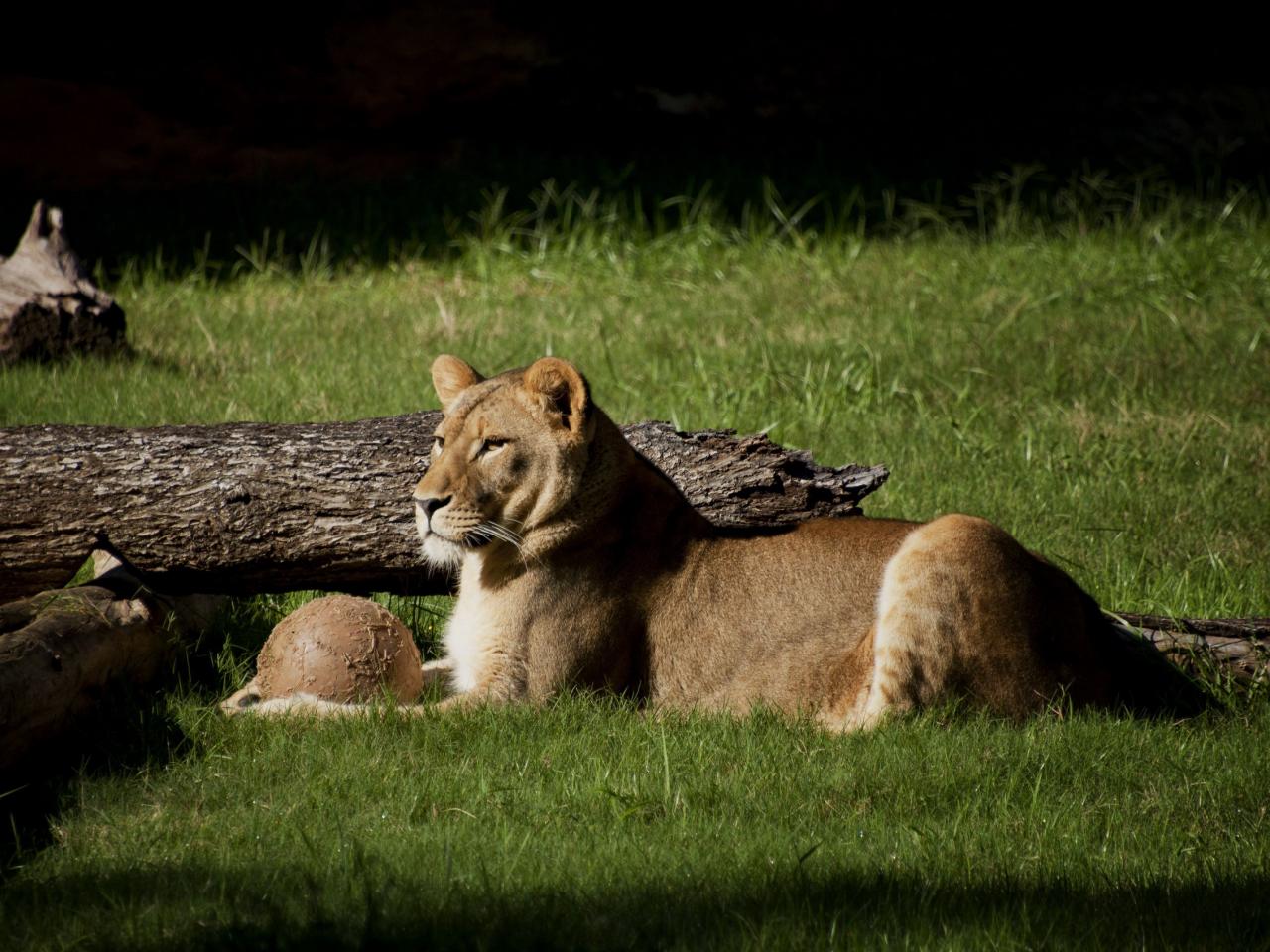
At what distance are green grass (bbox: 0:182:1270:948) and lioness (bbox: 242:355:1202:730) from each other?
Result: 245 mm

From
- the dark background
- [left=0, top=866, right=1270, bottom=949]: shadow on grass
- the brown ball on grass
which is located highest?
the dark background

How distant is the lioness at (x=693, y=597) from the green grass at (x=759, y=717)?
0.24 metres

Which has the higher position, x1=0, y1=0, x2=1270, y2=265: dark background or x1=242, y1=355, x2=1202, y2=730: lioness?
x1=0, y1=0, x2=1270, y2=265: dark background

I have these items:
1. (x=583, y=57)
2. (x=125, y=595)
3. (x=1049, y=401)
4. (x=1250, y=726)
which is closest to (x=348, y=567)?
(x=125, y=595)

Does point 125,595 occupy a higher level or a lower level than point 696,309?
lower

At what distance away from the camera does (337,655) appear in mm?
5594

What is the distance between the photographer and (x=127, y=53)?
14.8m

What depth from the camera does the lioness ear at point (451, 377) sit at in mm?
5957

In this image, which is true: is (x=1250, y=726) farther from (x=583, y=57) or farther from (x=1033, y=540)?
(x=583, y=57)

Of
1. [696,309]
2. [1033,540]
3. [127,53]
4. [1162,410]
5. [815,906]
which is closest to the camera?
[815,906]

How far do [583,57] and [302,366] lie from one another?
Answer: 6.18m

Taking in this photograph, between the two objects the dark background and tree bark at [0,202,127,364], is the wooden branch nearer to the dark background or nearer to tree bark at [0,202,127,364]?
tree bark at [0,202,127,364]

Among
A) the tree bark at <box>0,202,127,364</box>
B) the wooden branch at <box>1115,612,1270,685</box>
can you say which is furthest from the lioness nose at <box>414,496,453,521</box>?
the tree bark at <box>0,202,127,364</box>

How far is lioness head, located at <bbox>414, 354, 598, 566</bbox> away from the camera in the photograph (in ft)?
18.0
